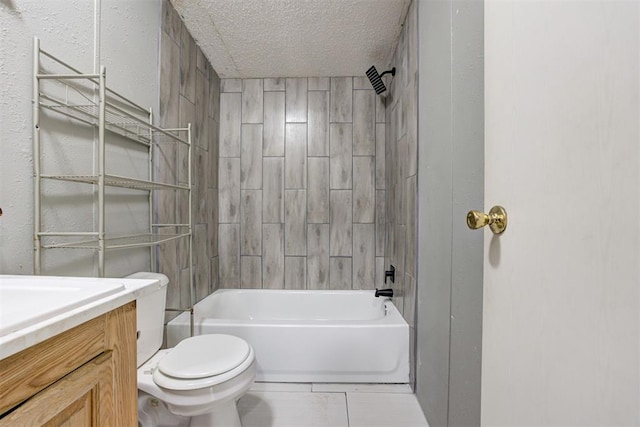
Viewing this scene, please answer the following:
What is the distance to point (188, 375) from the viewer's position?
1131 millimetres

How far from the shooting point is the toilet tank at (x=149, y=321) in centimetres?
126

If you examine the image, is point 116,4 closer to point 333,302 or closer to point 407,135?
point 407,135

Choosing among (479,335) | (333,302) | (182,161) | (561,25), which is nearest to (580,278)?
(561,25)

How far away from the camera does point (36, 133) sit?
3.27ft

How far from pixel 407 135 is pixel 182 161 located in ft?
4.81

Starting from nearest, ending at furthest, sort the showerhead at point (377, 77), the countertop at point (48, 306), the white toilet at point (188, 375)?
1. the countertop at point (48, 306)
2. the white toilet at point (188, 375)
3. the showerhead at point (377, 77)

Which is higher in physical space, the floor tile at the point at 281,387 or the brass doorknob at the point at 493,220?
the brass doorknob at the point at 493,220

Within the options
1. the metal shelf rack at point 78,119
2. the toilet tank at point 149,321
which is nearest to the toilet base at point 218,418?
the toilet tank at point 149,321

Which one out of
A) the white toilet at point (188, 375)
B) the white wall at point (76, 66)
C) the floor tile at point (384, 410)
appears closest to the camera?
the white wall at point (76, 66)

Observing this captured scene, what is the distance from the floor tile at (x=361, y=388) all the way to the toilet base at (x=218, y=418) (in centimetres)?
64

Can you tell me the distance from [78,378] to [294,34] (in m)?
2.16

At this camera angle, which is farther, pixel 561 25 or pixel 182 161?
pixel 182 161

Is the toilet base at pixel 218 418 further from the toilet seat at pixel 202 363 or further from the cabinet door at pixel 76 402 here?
the cabinet door at pixel 76 402

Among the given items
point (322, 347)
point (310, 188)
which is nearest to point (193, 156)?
point (310, 188)
